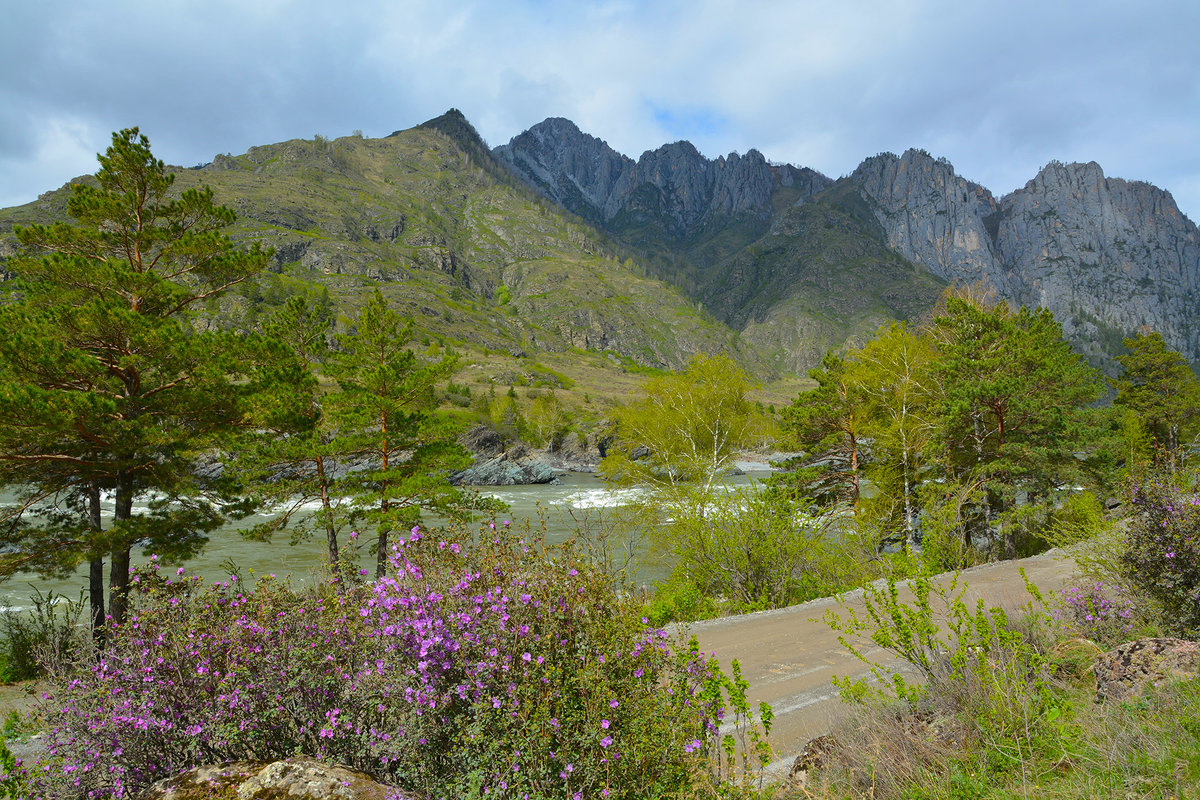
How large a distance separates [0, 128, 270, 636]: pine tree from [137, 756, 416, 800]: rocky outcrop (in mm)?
10101

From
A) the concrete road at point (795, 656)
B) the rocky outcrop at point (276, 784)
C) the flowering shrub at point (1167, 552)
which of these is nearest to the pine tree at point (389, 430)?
the concrete road at point (795, 656)

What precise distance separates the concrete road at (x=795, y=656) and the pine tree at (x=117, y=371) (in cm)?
1113

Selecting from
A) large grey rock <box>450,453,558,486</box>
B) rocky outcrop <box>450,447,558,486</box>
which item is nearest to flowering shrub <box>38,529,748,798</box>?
Result: rocky outcrop <box>450,447,558,486</box>

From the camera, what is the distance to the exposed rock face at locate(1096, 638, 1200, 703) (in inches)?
149

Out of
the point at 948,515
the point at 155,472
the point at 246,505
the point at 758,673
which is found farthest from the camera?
the point at 948,515

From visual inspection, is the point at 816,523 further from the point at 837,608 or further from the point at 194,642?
the point at 194,642

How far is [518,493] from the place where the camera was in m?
54.1

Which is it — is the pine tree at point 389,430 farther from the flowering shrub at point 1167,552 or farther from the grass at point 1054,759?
the flowering shrub at point 1167,552

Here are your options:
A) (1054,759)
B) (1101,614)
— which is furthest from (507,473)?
(1054,759)

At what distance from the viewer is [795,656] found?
848cm

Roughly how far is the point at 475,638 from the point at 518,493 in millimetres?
52156

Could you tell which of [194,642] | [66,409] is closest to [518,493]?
[66,409]

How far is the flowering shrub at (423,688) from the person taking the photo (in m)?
2.89

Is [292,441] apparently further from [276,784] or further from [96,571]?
[276,784]
